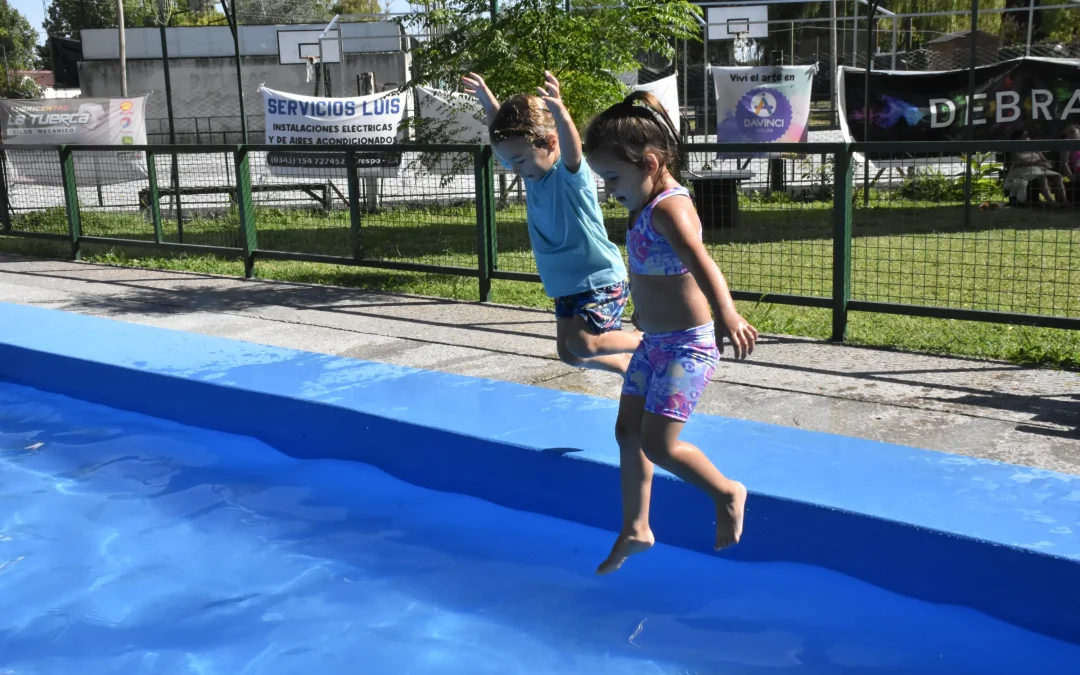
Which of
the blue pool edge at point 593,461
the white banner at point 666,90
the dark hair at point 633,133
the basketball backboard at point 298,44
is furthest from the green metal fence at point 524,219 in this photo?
the basketball backboard at point 298,44

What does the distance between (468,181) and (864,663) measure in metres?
6.64

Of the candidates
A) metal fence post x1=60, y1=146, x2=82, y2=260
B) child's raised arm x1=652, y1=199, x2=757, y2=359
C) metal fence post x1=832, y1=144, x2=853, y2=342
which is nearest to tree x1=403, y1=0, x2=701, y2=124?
metal fence post x1=832, y1=144, x2=853, y2=342

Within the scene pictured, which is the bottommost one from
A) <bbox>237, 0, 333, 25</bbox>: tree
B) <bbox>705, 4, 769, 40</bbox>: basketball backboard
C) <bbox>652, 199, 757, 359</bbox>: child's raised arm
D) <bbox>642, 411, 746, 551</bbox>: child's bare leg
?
<bbox>642, 411, 746, 551</bbox>: child's bare leg

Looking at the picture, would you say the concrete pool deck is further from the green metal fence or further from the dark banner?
the dark banner

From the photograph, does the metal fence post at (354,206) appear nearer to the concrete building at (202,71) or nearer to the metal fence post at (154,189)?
the metal fence post at (154,189)

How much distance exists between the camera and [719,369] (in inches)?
236

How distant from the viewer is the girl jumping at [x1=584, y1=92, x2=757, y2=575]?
3.22 meters

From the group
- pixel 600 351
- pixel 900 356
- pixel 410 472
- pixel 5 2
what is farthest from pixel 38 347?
pixel 5 2

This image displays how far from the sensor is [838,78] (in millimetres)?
13078

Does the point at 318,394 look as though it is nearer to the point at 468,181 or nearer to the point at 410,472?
the point at 410,472

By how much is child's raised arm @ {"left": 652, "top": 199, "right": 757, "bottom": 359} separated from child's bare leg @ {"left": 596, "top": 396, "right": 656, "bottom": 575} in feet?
1.84

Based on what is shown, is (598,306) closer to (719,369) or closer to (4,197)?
(719,369)

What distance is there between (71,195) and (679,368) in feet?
31.7

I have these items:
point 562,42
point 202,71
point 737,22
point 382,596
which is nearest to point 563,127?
point 382,596
